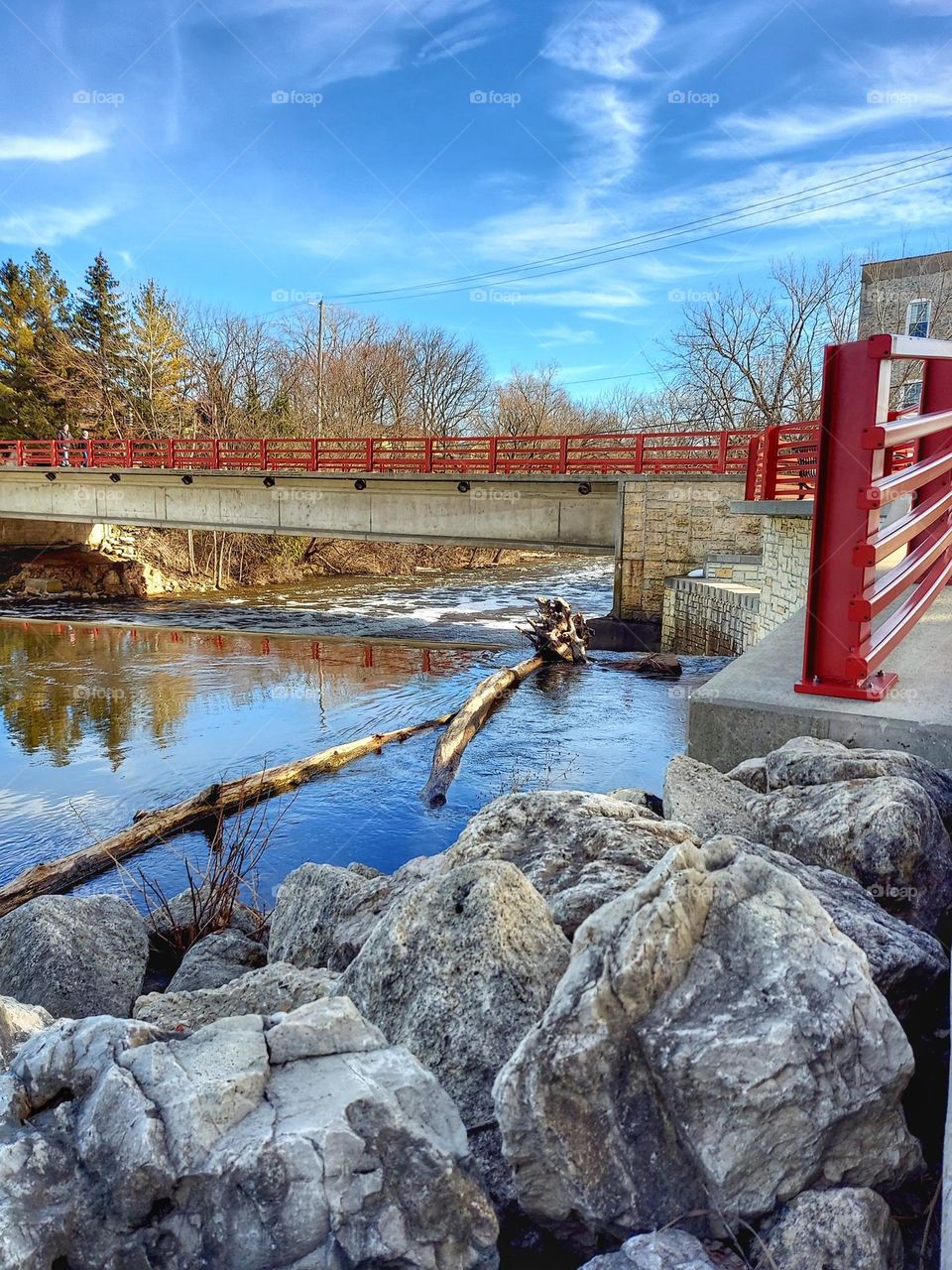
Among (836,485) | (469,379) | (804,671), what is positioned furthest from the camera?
(469,379)

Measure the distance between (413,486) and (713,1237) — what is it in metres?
22.6

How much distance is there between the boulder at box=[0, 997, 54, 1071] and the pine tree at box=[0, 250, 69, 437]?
144ft

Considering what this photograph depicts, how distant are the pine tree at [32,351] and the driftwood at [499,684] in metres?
34.1

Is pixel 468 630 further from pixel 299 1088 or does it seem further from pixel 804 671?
pixel 299 1088

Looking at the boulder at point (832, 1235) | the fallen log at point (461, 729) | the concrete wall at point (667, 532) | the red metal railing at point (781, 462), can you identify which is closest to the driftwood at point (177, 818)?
the fallen log at point (461, 729)

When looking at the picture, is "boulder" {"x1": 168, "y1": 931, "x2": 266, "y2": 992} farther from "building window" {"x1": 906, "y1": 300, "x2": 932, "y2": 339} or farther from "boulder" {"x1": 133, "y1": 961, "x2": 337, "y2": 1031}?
"building window" {"x1": 906, "y1": 300, "x2": 932, "y2": 339}

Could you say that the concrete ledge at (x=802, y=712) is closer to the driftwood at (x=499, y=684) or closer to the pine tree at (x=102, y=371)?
the driftwood at (x=499, y=684)

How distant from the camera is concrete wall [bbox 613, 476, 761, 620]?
67.9 feet

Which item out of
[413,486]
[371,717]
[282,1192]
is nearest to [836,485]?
[282,1192]

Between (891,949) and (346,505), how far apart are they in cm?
2323

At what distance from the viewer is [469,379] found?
6175 cm

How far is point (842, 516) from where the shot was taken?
480 centimetres

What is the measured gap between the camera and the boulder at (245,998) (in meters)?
2.98

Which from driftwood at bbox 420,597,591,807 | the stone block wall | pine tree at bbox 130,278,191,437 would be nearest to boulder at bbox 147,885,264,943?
driftwood at bbox 420,597,591,807
